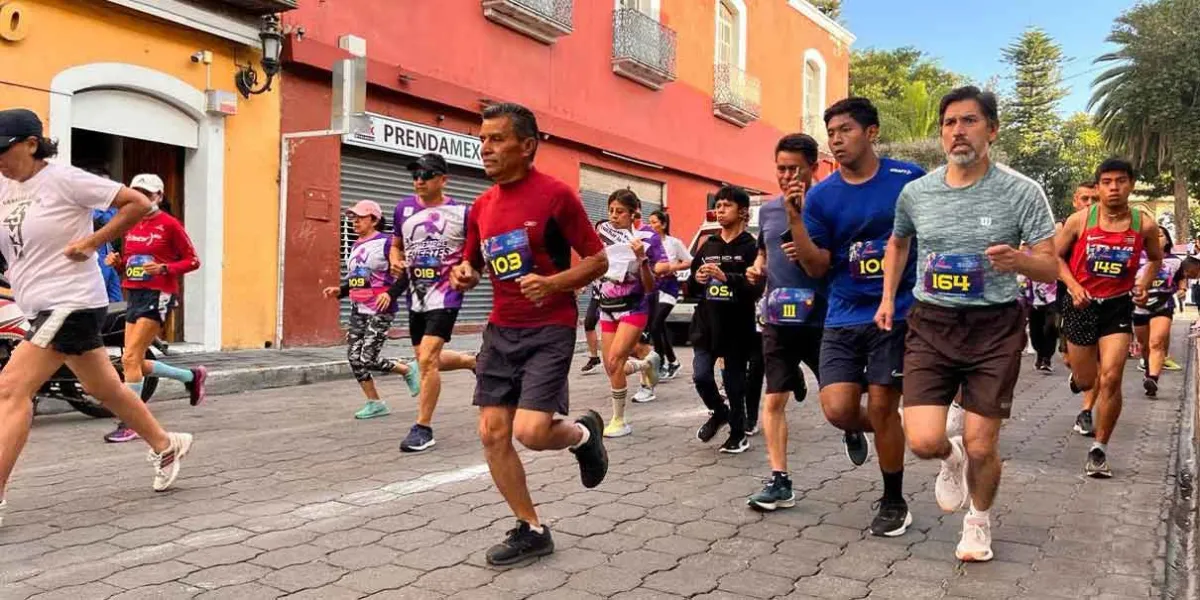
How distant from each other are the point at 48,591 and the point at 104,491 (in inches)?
68.7

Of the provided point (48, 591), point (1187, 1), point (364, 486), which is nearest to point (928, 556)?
point (364, 486)

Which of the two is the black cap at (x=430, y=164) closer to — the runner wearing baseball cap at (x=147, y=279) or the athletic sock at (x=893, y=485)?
the runner wearing baseball cap at (x=147, y=279)

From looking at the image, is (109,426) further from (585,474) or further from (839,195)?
(839,195)

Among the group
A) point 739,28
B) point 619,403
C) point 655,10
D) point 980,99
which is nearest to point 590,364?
point 619,403

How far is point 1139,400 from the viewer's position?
9.38 meters

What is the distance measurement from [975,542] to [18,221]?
4.46 meters

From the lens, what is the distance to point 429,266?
6301mm

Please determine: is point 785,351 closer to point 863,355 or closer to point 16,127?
point 863,355

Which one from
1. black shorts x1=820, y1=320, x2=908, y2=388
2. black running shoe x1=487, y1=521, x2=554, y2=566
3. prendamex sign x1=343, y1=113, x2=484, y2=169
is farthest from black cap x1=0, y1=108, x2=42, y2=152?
prendamex sign x1=343, y1=113, x2=484, y2=169

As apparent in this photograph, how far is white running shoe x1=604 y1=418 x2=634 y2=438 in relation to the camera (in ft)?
22.5

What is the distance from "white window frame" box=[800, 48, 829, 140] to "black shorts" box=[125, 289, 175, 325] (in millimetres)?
25425

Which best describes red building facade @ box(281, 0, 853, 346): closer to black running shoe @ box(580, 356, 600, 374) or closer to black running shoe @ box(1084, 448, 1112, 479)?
black running shoe @ box(580, 356, 600, 374)

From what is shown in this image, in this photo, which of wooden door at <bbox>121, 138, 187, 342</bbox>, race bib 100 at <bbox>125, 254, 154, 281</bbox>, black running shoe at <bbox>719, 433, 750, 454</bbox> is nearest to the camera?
black running shoe at <bbox>719, 433, 750, 454</bbox>

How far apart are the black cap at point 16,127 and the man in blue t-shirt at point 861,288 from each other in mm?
3466
